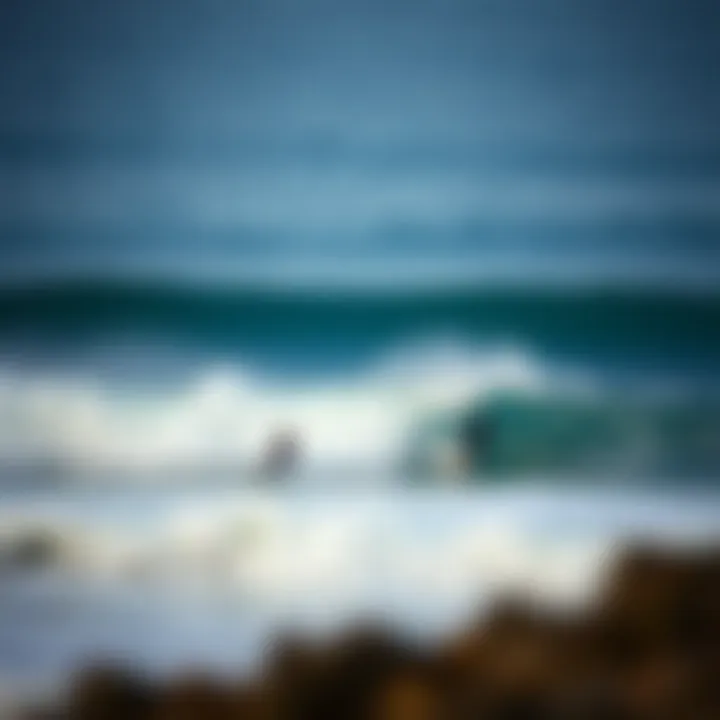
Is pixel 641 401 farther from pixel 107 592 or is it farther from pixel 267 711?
pixel 107 592

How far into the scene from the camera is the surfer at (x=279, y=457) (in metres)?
1.28

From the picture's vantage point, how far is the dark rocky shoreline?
1225mm

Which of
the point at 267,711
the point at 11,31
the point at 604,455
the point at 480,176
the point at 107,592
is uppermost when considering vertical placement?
the point at 11,31

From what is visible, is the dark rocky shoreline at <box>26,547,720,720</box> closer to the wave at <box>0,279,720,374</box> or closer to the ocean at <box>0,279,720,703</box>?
the ocean at <box>0,279,720,703</box>

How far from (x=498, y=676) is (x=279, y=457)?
0.39 m

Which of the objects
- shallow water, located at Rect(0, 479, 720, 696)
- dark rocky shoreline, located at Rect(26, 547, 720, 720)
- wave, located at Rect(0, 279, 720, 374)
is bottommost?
dark rocky shoreline, located at Rect(26, 547, 720, 720)

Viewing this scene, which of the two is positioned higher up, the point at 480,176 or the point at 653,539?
the point at 480,176

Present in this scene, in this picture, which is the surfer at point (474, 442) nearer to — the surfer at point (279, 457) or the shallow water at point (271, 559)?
the shallow water at point (271, 559)

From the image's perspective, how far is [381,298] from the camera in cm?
130

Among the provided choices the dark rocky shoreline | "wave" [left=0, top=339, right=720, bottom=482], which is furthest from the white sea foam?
the dark rocky shoreline

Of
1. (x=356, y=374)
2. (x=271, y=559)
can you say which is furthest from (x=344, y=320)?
(x=271, y=559)

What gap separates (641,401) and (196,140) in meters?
0.69

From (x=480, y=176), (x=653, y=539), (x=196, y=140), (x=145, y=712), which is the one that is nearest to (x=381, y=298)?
(x=480, y=176)

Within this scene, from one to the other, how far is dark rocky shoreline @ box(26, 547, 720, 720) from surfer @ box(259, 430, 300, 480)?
0.70ft
